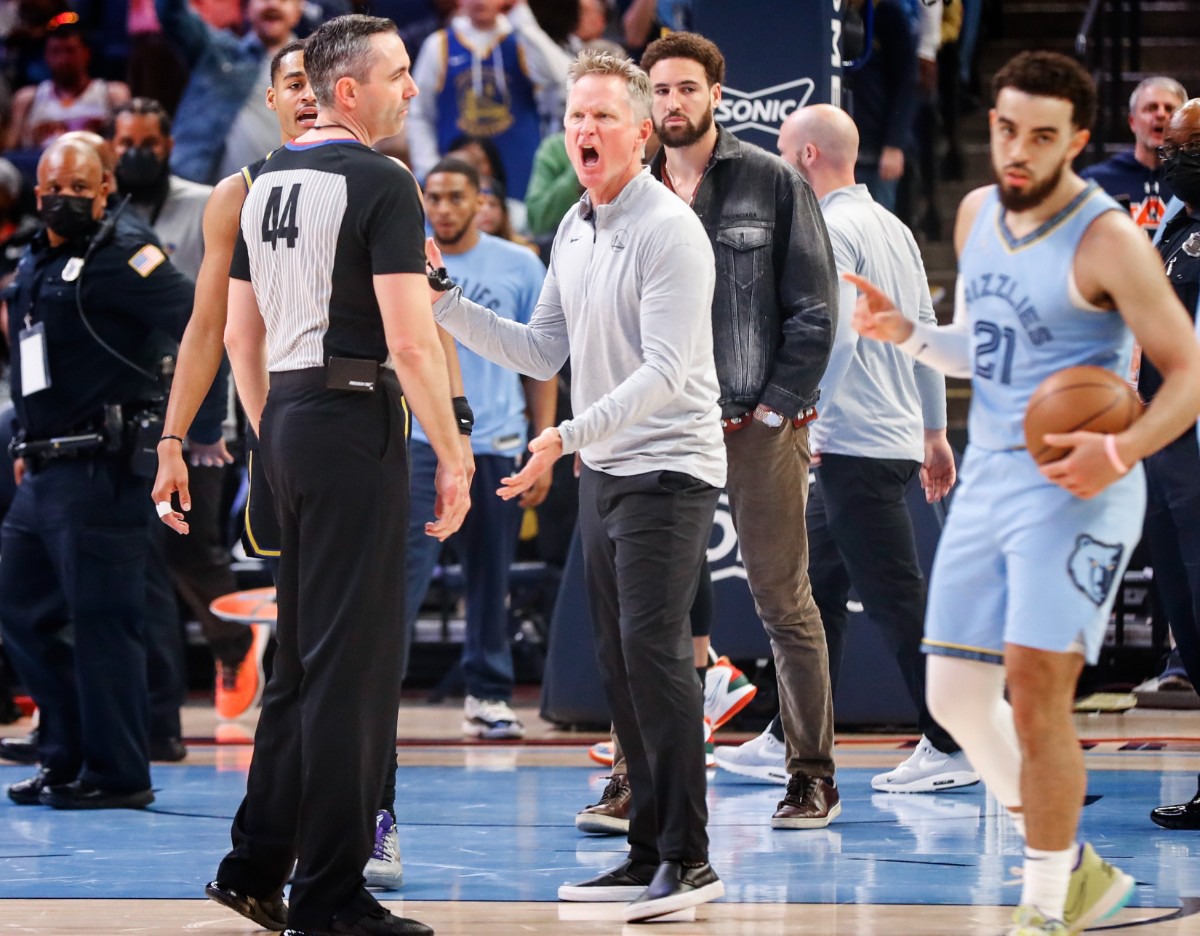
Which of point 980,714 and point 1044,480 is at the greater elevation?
point 1044,480

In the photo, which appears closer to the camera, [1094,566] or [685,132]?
[1094,566]

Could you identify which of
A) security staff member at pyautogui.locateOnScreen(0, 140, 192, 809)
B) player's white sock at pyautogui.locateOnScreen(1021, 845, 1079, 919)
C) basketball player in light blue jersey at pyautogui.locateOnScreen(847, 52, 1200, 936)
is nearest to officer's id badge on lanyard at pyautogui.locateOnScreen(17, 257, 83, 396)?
security staff member at pyautogui.locateOnScreen(0, 140, 192, 809)

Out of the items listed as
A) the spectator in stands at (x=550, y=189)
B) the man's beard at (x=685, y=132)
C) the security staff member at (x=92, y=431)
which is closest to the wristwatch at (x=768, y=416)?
the man's beard at (x=685, y=132)

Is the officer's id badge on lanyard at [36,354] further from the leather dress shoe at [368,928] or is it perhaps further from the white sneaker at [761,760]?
the white sneaker at [761,760]

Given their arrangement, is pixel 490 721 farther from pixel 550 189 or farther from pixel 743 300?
pixel 550 189

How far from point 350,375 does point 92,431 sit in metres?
2.16

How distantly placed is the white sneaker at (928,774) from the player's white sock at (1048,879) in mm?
2269

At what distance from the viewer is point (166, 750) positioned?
7.03 metres


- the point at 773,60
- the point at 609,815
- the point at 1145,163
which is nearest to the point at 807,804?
the point at 609,815

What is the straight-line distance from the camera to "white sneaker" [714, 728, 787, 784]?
247 inches

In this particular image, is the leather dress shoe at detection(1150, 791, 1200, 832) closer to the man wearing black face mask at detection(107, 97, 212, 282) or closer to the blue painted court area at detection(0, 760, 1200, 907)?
the blue painted court area at detection(0, 760, 1200, 907)

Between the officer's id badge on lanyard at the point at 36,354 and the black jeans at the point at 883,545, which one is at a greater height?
the officer's id badge on lanyard at the point at 36,354

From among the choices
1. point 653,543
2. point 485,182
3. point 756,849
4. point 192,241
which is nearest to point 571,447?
point 653,543

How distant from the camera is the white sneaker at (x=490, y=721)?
742 centimetres
